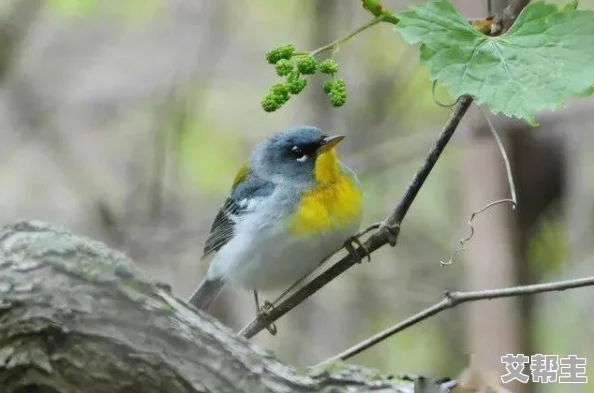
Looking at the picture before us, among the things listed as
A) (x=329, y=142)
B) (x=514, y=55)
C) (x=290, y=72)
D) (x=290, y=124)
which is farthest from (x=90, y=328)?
(x=290, y=124)

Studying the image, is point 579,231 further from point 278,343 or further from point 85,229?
point 85,229

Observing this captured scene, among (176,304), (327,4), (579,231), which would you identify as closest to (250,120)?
(327,4)

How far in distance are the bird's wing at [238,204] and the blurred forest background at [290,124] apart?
33.0 inches

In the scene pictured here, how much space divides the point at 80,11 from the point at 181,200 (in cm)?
106

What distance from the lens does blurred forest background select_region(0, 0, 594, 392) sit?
140 inches

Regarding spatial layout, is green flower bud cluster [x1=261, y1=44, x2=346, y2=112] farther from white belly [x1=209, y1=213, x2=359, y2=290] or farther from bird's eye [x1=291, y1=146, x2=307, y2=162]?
bird's eye [x1=291, y1=146, x2=307, y2=162]

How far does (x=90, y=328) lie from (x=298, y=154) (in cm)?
136

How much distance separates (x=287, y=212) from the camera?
263 cm

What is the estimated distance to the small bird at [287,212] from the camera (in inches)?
101

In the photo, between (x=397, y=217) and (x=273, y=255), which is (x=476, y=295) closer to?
(x=397, y=217)

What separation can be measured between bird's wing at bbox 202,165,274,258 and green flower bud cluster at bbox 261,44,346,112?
126 centimetres

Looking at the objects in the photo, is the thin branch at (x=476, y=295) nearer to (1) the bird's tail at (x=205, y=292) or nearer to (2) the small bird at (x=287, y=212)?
(2) the small bird at (x=287, y=212)

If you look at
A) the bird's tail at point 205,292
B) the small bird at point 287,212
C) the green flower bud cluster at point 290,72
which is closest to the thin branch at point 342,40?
the green flower bud cluster at point 290,72

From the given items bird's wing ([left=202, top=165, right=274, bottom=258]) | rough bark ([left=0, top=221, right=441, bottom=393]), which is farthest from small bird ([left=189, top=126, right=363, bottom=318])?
rough bark ([left=0, top=221, right=441, bottom=393])
